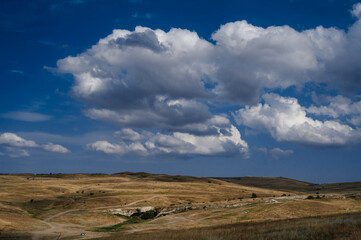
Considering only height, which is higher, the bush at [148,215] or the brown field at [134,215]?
the brown field at [134,215]

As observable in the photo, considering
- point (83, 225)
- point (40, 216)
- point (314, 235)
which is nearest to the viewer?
point (314, 235)

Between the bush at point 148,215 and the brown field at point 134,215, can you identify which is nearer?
the brown field at point 134,215

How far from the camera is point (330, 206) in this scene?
220 ft

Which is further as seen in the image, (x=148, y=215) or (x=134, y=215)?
(x=134, y=215)

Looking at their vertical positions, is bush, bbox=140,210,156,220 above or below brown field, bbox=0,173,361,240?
below

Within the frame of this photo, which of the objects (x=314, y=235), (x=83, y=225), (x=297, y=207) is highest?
(x=314, y=235)

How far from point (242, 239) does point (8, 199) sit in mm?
87513

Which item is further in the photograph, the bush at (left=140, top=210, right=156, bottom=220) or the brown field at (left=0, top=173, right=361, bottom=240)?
the bush at (left=140, top=210, right=156, bottom=220)

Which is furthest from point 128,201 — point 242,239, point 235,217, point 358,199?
point 242,239

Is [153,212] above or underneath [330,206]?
underneath

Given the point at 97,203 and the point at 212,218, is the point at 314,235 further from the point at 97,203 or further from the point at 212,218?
the point at 97,203

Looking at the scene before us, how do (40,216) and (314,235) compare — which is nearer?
(314,235)

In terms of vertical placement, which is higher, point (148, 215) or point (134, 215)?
point (148, 215)

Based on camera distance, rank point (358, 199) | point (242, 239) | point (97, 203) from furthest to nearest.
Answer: point (97, 203)
point (358, 199)
point (242, 239)
